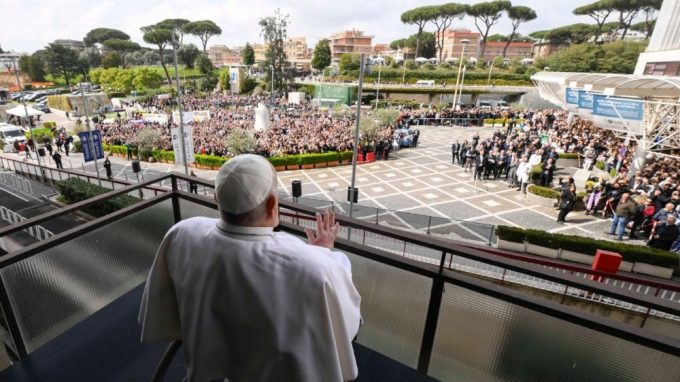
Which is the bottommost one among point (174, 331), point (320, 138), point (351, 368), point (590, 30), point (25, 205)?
point (25, 205)

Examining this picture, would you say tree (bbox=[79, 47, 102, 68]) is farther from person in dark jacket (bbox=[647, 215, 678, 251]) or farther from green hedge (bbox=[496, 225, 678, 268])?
person in dark jacket (bbox=[647, 215, 678, 251])

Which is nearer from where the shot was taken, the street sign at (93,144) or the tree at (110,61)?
the street sign at (93,144)

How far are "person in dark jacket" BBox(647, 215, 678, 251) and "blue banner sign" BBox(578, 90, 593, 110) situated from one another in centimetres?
986

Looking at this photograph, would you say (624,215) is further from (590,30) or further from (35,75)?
(35,75)

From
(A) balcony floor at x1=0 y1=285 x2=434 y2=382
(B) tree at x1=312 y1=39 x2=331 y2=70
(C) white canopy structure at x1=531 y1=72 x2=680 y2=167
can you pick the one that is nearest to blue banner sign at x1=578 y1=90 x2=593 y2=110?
(C) white canopy structure at x1=531 y1=72 x2=680 y2=167

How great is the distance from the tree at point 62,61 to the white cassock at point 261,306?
94696 mm

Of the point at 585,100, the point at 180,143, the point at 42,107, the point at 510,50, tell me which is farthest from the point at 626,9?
the point at 42,107

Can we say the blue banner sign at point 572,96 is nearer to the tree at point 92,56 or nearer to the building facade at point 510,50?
the tree at point 92,56

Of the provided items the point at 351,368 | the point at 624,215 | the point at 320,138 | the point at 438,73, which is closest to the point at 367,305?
the point at 351,368

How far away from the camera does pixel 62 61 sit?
72.7 meters

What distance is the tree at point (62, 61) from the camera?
71125 millimetres

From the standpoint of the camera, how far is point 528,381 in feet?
7.42

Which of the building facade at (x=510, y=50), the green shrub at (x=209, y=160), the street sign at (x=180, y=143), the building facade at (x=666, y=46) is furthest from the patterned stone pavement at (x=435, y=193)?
the building facade at (x=510, y=50)

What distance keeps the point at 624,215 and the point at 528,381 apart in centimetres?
1076
